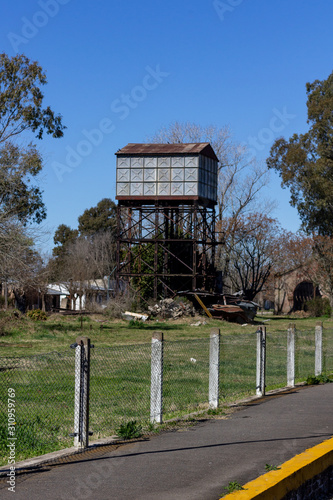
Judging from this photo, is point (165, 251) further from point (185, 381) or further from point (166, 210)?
point (185, 381)

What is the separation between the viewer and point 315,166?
49.9 meters

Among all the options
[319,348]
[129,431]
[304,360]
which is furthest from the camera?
[304,360]

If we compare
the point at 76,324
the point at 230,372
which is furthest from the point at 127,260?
the point at 230,372

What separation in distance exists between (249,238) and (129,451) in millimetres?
57415

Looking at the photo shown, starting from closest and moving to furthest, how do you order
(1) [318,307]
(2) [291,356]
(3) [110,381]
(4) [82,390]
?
(4) [82,390], (2) [291,356], (3) [110,381], (1) [318,307]

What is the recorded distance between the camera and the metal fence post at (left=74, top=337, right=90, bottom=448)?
784 centimetres

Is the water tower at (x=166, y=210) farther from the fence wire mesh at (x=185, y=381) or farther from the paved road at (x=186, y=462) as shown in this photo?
the paved road at (x=186, y=462)

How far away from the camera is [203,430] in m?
9.11

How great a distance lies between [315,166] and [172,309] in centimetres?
1568

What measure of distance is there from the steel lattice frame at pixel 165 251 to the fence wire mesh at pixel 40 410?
3134 cm

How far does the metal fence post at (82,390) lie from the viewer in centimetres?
784

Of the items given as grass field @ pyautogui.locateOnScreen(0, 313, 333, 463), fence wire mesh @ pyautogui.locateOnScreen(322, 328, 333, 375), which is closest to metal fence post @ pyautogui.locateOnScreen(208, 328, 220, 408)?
grass field @ pyautogui.locateOnScreen(0, 313, 333, 463)

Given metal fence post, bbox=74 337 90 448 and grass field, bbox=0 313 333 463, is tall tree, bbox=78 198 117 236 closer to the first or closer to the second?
grass field, bbox=0 313 333 463

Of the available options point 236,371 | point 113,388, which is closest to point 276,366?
point 236,371
